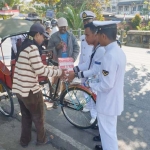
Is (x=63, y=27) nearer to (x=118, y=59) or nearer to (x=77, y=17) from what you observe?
(x=118, y=59)

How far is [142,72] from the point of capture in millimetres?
6301

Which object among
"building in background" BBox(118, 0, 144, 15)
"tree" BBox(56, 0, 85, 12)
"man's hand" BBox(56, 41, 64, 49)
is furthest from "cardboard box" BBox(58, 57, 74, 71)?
"building in background" BBox(118, 0, 144, 15)

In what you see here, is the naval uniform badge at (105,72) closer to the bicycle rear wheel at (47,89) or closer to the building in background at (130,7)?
the bicycle rear wheel at (47,89)

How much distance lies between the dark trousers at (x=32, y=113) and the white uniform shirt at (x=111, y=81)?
90cm

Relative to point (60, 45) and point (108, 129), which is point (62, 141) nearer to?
point (108, 129)

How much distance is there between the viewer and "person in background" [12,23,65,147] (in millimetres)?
2488

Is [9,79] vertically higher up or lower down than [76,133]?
higher up

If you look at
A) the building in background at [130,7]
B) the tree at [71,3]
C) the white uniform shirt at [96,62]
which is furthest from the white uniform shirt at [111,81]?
the building in background at [130,7]

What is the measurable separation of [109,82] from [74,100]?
1.32 metres

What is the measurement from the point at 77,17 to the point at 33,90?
1282 cm

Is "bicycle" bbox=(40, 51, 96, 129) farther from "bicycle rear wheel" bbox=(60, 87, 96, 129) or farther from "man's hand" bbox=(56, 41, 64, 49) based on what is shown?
"man's hand" bbox=(56, 41, 64, 49)

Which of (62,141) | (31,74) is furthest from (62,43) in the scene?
(62,141)

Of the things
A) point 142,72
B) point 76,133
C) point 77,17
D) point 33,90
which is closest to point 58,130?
point 76,133

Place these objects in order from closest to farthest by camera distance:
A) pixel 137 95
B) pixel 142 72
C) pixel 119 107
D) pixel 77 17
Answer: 1. pixel 119 107
2. pixel 137 95
3. pixel 142 72
4. pixel 77 17
